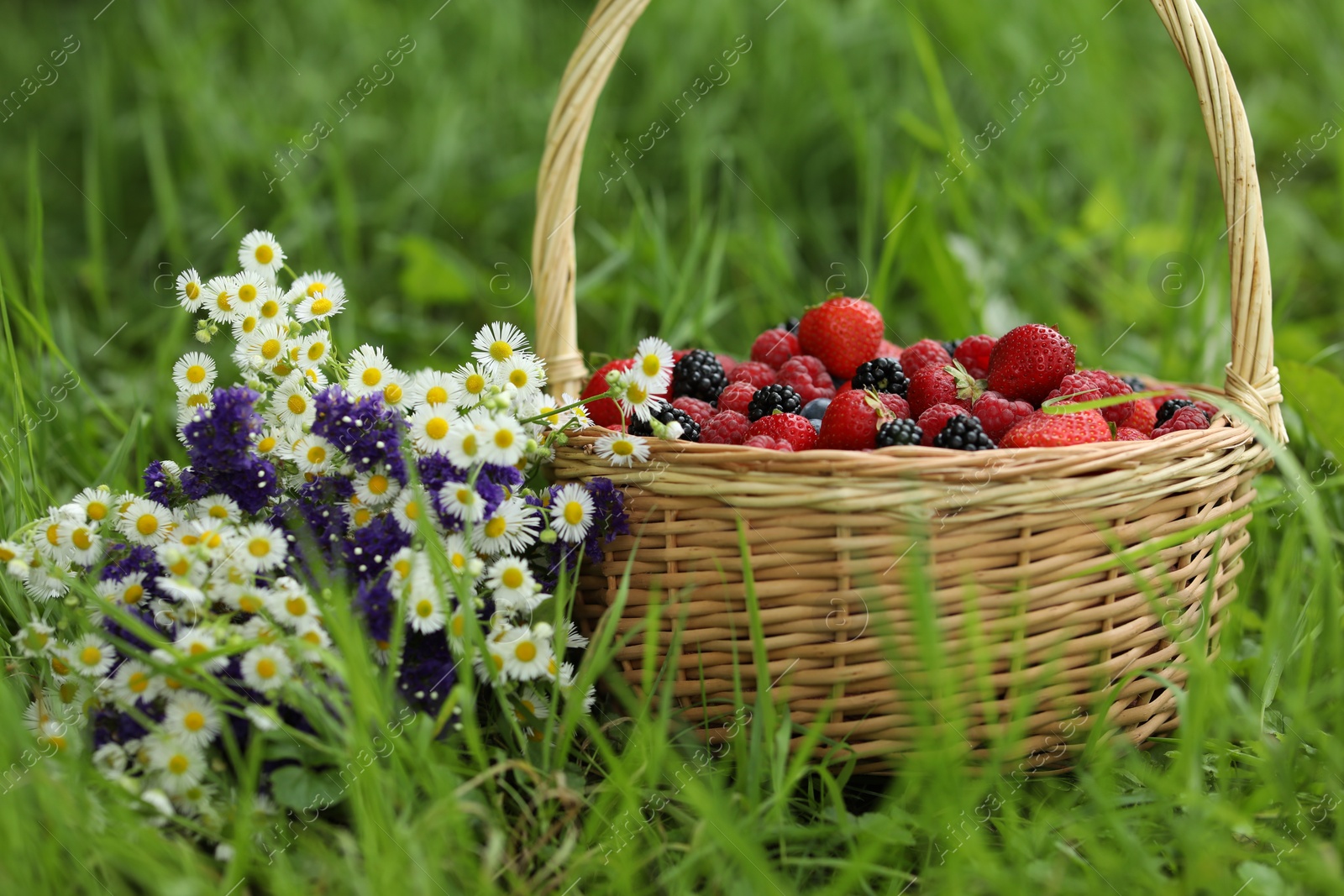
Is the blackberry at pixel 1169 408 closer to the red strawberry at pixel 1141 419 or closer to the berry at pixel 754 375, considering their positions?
the red strawberry at pixel 1141 419

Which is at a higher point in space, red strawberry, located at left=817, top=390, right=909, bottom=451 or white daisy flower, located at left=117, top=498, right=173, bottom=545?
white daisy flower, located at left=117, top=498, right=173, bottom=545

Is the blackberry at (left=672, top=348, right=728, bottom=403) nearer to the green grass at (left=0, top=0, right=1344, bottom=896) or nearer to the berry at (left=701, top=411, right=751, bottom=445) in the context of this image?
the berry at (left=701, top=411, right=751, bottom=445)

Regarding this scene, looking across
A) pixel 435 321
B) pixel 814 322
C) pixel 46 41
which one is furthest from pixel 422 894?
pixel 46 41

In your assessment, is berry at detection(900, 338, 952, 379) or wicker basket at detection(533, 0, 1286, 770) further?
berry at detection(900, 338, 952, 379)

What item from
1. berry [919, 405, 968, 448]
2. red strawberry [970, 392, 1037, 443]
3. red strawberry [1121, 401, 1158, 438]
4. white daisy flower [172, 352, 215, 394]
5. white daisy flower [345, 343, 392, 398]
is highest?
white daisy flower [172, 352, 215, 394]

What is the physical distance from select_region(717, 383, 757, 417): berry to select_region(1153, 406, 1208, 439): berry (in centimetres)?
56

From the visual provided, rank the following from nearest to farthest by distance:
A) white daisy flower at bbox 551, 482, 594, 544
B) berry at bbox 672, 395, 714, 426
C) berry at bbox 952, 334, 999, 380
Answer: white daisy flower at bbox 551, 482, 594, 544 < berry at bbox 672, 395, 714, 426 < berry at bbox 952, 334, 999, 380

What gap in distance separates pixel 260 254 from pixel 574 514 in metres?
0.55

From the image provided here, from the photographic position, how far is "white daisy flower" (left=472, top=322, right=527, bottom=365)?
129cm

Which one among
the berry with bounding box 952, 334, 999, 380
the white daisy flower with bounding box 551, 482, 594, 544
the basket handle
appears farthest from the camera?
the berry with bounding box 952, 334, 999, 380

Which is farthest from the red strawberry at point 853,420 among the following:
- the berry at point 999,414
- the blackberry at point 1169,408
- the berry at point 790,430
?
the blackberry at point 1169,408

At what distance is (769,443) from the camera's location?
50.0 inches

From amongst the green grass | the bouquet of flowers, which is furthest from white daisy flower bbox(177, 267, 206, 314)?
the green grass

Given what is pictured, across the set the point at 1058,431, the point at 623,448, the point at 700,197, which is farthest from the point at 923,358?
the point at 700,197
